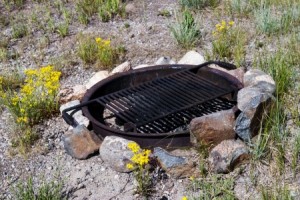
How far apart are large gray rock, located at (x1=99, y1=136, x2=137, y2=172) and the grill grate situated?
232 mm

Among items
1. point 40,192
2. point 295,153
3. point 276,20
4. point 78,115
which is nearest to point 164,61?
point 78,115

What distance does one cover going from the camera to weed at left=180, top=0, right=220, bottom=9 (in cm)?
718

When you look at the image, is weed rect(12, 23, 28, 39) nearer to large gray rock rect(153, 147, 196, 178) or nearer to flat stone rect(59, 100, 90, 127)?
flat stone rect(59, 100, 90, 127)

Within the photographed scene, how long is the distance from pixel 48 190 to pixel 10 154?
2.93ft

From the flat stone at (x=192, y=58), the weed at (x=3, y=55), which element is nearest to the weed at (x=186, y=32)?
the flat stone at (x=192, y=58)

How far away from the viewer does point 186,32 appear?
633cm

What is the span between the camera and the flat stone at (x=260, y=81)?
15.6ft

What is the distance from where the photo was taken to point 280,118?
455 cm

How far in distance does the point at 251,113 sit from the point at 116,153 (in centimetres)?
108

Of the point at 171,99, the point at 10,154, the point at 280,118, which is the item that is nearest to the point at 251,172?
the point at 280,118

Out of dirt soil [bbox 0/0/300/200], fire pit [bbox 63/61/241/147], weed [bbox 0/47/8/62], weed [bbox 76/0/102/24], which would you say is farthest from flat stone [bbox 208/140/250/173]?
weed [bbox 76/0/102/24]

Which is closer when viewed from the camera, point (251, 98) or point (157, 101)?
point (251, 98)

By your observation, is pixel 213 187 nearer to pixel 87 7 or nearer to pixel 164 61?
pixel 164 61

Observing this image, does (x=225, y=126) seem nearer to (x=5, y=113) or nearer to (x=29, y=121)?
(x=29, y=121)
